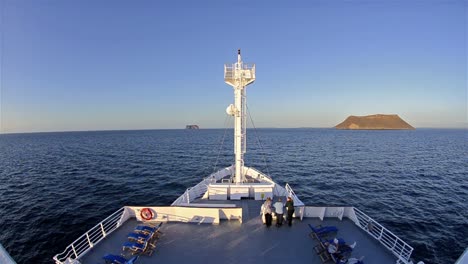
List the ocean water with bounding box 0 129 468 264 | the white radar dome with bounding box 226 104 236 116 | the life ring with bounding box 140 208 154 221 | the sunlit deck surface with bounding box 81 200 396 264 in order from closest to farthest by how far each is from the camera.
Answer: the sunlit deck surface with bounding box 81 200 396 264
the life ring with bounding box 140 208 154 221
the white radar dome with bounding box 226 104 236 116
the ocean water with bounding box 0 129 468 264

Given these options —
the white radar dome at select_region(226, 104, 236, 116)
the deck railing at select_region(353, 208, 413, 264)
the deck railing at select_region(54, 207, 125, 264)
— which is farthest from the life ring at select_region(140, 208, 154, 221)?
the deck railing at select_region(353, 208, 413, 264)

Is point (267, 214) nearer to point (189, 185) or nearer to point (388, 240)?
point (388, 240)

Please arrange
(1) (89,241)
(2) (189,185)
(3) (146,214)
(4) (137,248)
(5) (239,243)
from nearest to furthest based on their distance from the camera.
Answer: (4) (137,248)
(1) (89,241)
(5) (239,243)
(3) (146,214)
(2) (189,185)

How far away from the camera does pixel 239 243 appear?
8938 millimetres

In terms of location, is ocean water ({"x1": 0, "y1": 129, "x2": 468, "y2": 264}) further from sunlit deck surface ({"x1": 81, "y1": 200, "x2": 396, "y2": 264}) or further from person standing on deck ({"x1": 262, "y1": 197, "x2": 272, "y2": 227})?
person standing on deck ({"x1": 262, "y1": 197, "x2": 272, "y2": 227})

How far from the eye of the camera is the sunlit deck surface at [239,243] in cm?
800

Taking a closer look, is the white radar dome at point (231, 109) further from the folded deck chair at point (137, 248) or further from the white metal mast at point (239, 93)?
the folded deck chair at point (137, 248)

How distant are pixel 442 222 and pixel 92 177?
132 ft

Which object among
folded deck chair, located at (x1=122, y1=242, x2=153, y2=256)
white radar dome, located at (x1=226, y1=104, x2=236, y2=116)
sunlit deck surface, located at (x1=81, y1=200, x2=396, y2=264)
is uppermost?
white radar dome, located at (x1=226, y1=104, x2=236, y2=116)

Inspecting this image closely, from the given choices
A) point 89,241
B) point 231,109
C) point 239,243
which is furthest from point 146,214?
point 231,109

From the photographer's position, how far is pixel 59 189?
26.6 meters

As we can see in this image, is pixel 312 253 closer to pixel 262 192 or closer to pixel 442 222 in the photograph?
pixel 262 192

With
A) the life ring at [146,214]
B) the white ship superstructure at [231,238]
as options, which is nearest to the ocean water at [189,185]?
the white ship superstructure at [231,238]

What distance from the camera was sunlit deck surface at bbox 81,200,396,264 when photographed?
26.2 ft
